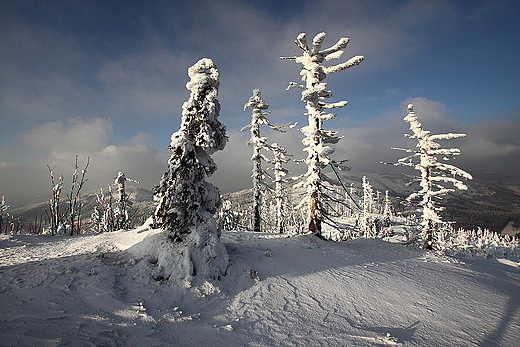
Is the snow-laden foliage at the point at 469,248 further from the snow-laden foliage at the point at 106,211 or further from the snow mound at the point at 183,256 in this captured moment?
the snow-laden foliage at the point at 106,211

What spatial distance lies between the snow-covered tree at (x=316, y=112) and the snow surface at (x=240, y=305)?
569 centimetres

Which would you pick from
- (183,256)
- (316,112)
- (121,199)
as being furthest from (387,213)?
(183,256)

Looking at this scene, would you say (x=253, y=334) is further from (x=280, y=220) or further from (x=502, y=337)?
(x=280, y=220)

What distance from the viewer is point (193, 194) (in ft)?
23.0

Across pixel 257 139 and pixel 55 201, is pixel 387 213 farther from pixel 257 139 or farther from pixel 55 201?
pixel 55 201

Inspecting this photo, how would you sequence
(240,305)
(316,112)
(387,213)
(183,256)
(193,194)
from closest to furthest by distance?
(240,305) → (183,256) → (193,194) → (316,112) → (387,213)

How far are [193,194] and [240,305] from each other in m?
3.59

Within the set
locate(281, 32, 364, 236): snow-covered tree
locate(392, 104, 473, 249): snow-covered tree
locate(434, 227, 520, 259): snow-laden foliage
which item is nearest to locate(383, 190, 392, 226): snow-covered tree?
locate(434, 227, 520, 259): snow-laden foliage

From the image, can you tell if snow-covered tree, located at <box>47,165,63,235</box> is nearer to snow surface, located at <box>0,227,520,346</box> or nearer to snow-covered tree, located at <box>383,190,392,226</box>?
snow surface, located at <box>0,227,520,346</box>

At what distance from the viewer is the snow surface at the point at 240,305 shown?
11.4ft

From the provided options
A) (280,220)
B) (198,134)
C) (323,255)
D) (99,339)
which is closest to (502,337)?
(323,255)

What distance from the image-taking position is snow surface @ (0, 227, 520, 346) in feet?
11.4

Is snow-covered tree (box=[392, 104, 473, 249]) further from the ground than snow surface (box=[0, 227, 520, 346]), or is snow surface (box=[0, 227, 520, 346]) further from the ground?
snow-covered tree (box=[392, 104, 473, 249])

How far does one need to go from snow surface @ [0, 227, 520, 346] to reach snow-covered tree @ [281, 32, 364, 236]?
18.7 feet
